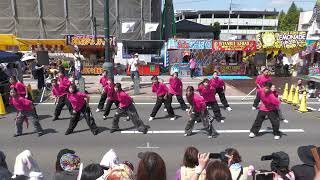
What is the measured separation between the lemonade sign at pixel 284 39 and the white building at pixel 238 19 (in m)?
101

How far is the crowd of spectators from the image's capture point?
3.43m

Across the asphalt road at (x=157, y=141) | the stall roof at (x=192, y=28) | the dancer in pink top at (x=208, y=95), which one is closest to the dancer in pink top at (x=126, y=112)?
the asphalt road at (x=157, y=141)

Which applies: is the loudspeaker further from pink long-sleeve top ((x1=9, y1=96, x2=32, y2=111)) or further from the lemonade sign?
the lemonade sign

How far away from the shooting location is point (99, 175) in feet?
13.7

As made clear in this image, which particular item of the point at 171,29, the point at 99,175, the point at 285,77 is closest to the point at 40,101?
the point at 99,175

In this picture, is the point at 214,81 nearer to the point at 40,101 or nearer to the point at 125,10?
the point at 40,101

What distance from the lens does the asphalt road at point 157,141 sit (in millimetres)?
8539

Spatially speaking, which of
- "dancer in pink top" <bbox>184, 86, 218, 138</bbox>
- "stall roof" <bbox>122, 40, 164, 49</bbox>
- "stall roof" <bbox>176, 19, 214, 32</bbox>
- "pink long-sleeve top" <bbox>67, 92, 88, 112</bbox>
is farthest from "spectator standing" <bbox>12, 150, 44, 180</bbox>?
"stall roof" <bbox>176, 19, 214, 32</bbox>

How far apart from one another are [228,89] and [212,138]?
31.0 feet

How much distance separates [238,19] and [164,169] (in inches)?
5232

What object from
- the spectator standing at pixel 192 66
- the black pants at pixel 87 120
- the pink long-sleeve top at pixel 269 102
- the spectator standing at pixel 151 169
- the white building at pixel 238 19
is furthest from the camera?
the white building at pixel 238 19

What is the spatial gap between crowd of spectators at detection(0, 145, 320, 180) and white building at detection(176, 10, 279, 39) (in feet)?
401

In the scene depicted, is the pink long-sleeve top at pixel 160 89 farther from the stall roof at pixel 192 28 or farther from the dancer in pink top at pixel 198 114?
the stall roof at pixel 192 28

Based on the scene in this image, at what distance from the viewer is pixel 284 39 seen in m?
25.0
